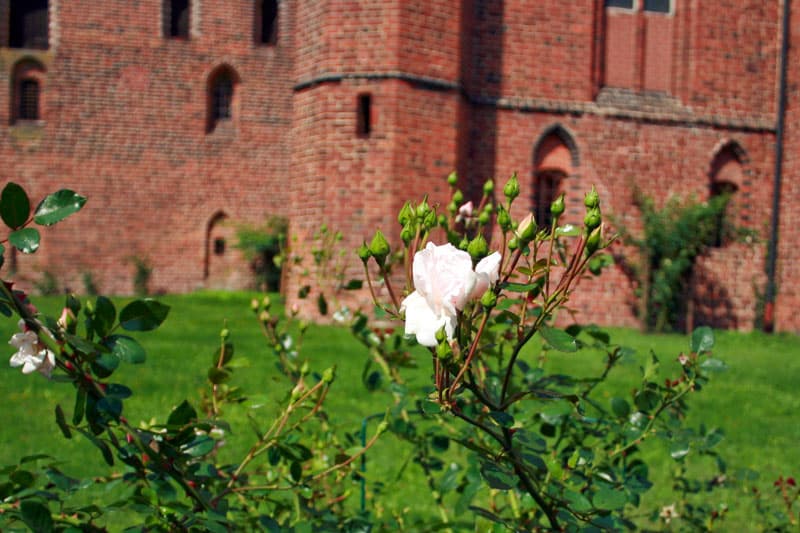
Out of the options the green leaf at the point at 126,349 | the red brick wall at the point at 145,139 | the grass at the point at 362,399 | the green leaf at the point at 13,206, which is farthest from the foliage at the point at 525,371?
the red brick wall at the point at 145,139

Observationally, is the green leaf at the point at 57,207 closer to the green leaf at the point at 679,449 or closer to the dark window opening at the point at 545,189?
the green leaf at the point at 679,449

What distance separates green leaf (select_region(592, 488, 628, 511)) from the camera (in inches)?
67.9

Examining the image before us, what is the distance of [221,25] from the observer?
19734 millimetres

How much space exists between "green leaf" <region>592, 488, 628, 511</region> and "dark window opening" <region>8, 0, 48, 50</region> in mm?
20756

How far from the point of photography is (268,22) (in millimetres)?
20625

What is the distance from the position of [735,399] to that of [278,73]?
1472 centimetres

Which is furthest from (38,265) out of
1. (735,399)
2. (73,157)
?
(735,399)

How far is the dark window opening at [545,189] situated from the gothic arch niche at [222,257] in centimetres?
813

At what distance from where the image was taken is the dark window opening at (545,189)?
544 inches

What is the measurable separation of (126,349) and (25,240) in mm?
222

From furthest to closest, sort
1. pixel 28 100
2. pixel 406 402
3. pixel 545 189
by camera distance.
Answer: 1. pixel 28 100
2. pixel 545 189
3. pixel 406 402

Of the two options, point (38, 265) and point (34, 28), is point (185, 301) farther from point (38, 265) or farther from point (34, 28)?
point (34, 28)

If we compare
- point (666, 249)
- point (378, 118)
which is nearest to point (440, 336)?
point (378, 118)

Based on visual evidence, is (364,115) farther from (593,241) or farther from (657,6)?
(593,241)
